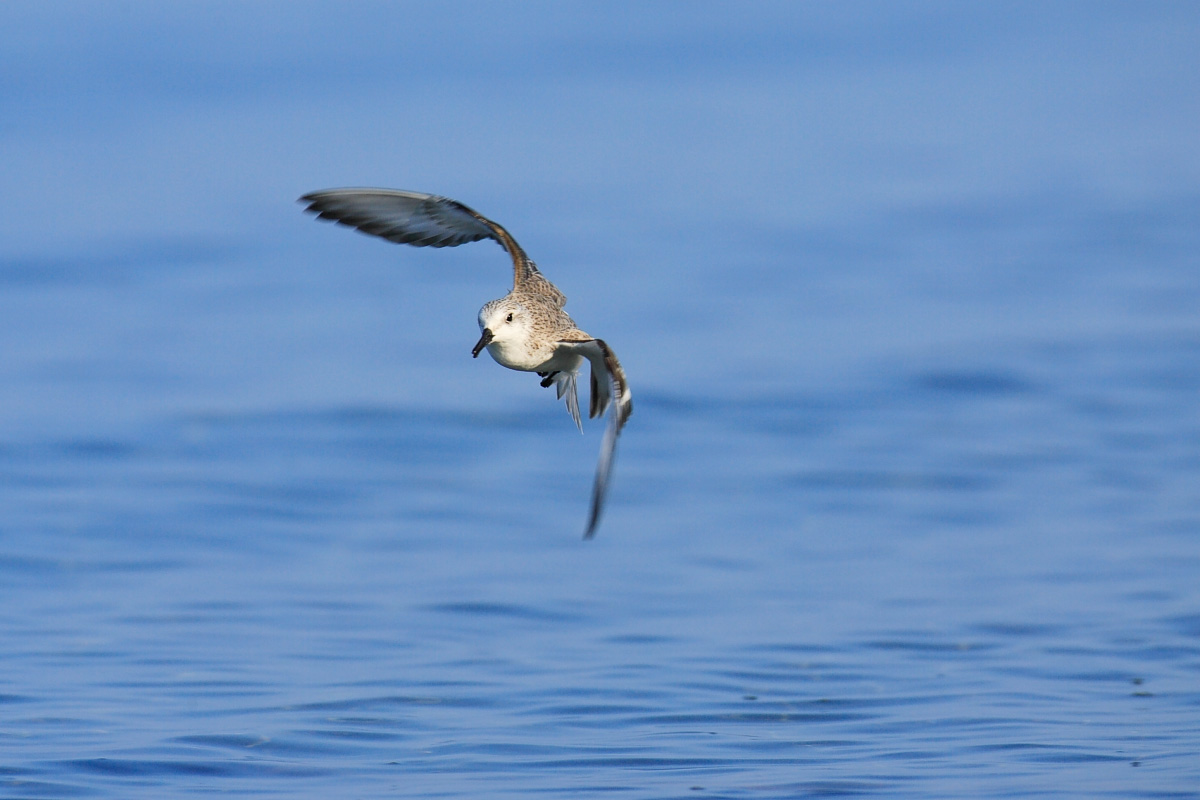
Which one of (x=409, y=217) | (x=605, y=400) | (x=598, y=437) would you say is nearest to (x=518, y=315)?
(x=605, y=400)

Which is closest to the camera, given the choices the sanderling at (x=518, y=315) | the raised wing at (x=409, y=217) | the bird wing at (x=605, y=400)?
the bird wing at (x=605, y=400)

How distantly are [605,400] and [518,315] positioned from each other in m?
0.54

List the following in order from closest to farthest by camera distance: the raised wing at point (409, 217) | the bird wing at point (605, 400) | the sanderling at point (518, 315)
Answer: the bird wing at point (605, 400) → the sanderling at point (518, 315) → the raised wing at point (409, 217)

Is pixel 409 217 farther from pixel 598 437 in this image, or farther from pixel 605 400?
pixel 598 437

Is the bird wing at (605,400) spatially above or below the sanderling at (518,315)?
below

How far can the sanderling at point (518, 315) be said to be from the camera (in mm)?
5945

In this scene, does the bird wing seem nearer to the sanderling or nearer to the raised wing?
the sanderling

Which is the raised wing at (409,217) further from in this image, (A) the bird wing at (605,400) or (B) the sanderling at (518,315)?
(A) the bird wing at (605,400)

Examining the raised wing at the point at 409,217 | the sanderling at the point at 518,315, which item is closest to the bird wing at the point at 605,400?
the sanderling at the point at 518,315

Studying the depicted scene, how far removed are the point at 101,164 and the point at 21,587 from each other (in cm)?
1557

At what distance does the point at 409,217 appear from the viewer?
23.7ft

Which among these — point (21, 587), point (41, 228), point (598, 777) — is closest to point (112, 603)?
point (21, 587)

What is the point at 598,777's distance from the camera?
8547 mm

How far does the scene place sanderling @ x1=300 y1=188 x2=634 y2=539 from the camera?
19.5 ft
